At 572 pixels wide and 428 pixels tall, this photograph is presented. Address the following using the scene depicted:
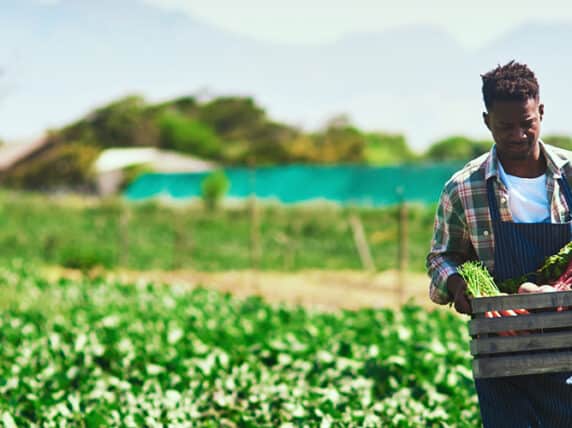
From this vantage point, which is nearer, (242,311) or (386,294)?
(242,311)

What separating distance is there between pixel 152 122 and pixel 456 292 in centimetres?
5571

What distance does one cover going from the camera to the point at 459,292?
3.08 meters

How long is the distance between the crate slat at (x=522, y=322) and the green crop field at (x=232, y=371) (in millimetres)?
1832

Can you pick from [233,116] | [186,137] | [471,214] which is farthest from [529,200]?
[233,116]

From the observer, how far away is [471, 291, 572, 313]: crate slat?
287 cm

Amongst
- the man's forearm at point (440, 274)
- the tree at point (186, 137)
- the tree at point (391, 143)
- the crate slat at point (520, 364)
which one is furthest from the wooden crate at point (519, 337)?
the tree at point (391, 143)

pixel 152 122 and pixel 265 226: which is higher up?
pixel 152 122

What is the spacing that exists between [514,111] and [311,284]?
12486mm

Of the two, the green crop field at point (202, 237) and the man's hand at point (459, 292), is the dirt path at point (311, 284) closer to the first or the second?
the green crop field at point (202, 237)

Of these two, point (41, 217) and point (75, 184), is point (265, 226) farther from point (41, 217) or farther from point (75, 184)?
point (75, 184)

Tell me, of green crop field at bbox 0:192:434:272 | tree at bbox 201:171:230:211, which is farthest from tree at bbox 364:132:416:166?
green crop field at bbox 0:192:434:272

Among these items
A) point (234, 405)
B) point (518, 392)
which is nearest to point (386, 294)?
point (234, 405)

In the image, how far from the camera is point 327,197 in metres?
28.5

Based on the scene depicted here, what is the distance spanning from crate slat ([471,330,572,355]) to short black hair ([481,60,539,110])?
749 millimetres
